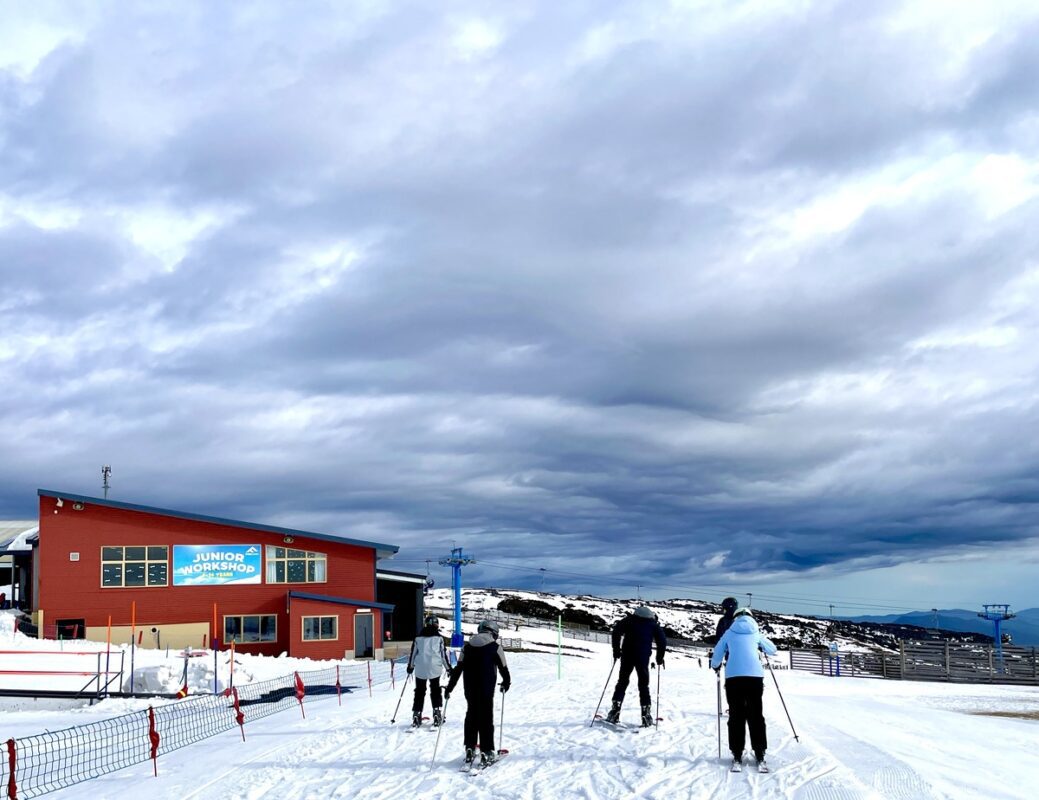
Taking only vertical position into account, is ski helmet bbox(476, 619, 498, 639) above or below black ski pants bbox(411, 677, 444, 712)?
above

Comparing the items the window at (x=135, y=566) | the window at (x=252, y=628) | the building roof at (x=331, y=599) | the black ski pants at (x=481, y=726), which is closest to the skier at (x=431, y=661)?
the black ski pants at (x=481, y=726)

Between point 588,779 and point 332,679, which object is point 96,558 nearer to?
point 332,679

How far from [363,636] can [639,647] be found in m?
37.1

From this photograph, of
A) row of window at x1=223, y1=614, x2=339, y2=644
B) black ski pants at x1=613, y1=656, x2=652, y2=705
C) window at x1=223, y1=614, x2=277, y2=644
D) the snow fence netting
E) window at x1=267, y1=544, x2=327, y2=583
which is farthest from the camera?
window at x1=267, y1=544, x2=327, y2=583

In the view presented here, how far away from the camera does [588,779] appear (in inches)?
467

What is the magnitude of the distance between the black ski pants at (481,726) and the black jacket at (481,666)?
102mm

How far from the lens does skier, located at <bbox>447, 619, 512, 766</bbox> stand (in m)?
12.9

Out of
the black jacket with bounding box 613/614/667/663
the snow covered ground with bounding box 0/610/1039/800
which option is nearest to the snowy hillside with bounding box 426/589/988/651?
the snow covered ground with bounding box 0/610/1039/800

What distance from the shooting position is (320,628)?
159ft

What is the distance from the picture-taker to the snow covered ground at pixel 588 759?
11352 mm

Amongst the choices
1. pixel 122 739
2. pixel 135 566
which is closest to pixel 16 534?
pixel 135 566

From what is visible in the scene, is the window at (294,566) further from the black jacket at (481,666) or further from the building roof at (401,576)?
the black jacket at (481,666)

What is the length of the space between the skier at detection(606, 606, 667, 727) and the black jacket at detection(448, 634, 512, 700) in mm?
2240

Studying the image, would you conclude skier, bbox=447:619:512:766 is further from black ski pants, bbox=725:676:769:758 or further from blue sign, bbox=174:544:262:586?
blue sign, bbox=174:544:262:586
